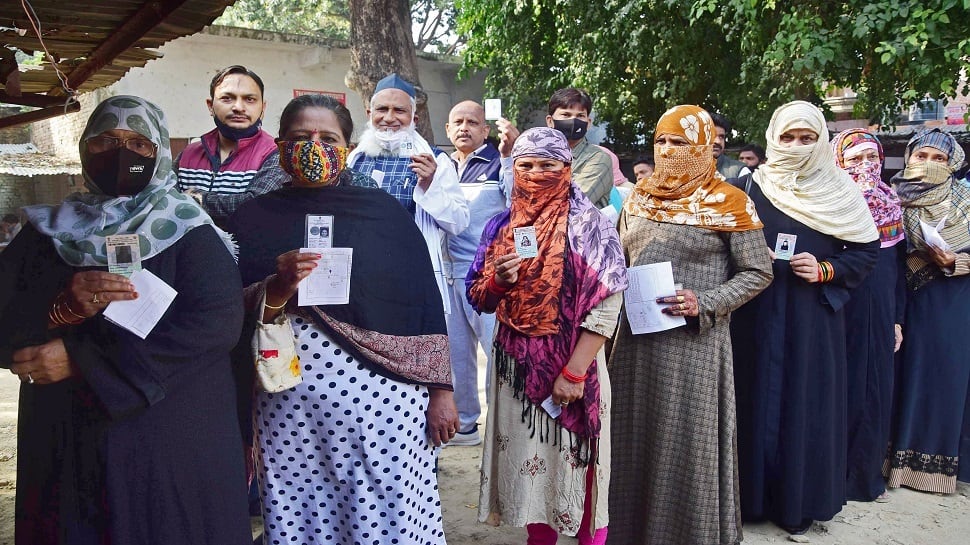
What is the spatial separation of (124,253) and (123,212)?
0.67ft

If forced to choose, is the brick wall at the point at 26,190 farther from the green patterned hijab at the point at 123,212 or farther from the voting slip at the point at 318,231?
the voting slip at the point at 318,231

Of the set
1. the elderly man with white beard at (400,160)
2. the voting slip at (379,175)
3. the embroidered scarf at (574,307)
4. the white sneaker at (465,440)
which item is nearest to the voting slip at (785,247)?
the embroidered scarf at (574,307)

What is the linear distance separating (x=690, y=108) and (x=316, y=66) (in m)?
11.6

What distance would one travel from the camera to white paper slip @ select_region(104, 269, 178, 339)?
6.68ft

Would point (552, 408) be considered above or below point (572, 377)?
below

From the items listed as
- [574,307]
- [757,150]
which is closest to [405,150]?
[574,307]

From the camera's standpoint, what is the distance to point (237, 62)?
13.1 meters

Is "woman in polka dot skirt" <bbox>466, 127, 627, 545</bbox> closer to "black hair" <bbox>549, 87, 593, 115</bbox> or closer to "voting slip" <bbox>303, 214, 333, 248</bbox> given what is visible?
"voting slip" <bbox>303, 214, 333, 248</bbox>

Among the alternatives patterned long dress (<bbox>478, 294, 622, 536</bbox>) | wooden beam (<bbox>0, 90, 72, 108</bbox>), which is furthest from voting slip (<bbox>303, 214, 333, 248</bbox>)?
wooden beam (<bbox>0, 90, 72, 108</bbox>)

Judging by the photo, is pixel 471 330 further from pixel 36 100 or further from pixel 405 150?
pixel 36 100

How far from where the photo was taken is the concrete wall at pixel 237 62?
12.5m

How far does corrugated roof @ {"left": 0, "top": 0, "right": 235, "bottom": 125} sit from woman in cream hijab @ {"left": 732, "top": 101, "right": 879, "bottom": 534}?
2.69 m

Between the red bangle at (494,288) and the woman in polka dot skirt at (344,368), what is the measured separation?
1.53 ft

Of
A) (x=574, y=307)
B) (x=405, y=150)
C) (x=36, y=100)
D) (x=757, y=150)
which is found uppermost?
Answer: (x=757, y=150)
